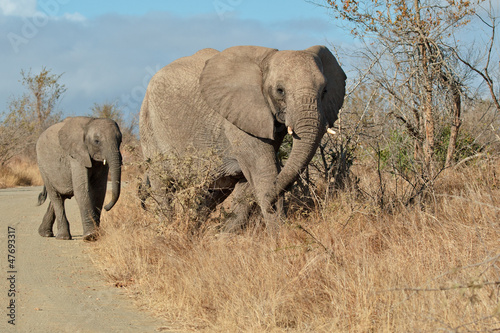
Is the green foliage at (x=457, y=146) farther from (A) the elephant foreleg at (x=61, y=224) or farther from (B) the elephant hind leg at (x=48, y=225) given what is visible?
(B) the elephant hind leg at (x=48, y=225)

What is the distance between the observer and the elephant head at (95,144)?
1009 centimetres

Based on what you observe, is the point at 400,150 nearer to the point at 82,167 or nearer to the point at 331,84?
the point at 331,84

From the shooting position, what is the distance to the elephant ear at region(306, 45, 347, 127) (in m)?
7.58

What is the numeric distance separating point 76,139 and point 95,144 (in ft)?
1.04

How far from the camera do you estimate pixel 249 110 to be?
7.45 m

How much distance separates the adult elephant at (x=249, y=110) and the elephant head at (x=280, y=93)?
10 millimetres

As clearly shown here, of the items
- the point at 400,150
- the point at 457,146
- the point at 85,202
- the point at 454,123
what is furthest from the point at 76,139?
the point at 457,146

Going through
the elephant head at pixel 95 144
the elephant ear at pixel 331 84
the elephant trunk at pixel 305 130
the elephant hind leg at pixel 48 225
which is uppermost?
the elephant ear at pixel 331 84

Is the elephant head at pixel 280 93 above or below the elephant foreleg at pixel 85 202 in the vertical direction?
above

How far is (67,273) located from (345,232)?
302cm

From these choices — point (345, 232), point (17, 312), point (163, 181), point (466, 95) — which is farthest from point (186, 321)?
point (466, 95)

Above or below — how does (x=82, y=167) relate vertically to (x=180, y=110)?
below

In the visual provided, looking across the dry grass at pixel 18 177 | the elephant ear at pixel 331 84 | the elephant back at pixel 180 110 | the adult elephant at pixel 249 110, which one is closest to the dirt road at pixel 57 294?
the adult elephant at pixel 249 110

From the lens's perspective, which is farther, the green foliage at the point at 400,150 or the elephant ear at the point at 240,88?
the green foliage at the point at 400,150
